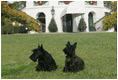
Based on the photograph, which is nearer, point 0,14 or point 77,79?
point 0,14

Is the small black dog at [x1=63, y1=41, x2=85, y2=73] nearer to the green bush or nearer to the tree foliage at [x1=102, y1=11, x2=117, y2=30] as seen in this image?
the tree foliage at [x1=102, y1=11, x2=117, y2=30]

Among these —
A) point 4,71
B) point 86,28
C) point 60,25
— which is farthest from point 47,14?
point 4,71

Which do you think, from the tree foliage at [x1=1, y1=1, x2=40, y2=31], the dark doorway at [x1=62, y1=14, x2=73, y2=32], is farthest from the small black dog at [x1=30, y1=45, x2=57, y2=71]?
the dark doorway at [x1=62, y1=14, x2=73, y2=32]

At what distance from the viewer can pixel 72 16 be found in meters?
32.2

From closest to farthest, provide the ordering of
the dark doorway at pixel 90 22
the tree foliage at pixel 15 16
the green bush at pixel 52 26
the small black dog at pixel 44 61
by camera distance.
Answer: the tree foliage at pixel 15 16 < the small black dog at pixel 44 61 < the green bush at pixel 52 26 < the dark doorway at pixel 90 22

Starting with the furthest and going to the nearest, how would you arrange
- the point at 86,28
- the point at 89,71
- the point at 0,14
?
the point at 86,28
the point at 89,71
the point at 0,14

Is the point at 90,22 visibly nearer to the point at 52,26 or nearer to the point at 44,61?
the point at 52,26

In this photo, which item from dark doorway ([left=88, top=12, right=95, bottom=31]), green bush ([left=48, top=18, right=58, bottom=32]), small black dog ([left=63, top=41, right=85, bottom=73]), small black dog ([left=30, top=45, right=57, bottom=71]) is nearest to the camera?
small black dog ([left=63, top=41, right=85, bottom=73])

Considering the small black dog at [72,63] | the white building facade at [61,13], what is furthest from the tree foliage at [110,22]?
the white building facade at [61,13]

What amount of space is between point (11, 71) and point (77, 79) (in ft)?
7.14

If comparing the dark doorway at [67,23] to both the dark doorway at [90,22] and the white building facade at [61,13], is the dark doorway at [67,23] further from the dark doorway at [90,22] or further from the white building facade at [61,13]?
the dark doorway at [90,22]

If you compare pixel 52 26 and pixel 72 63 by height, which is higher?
pixel 52 26

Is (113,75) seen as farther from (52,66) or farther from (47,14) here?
(47,14)

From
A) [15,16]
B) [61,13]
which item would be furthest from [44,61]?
[61,13]
